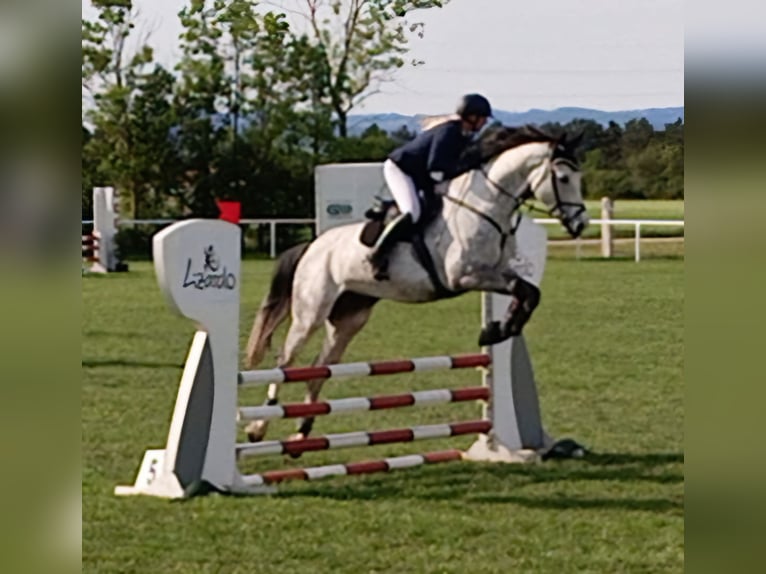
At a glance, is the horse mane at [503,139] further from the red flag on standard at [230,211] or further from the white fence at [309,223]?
the white fence at [309,223]

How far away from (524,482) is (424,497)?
0.36m

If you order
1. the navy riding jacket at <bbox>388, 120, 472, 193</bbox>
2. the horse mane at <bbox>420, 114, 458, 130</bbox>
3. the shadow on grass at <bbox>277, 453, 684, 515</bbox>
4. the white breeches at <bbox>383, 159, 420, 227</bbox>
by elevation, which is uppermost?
the horse mane at <bbox>420, 114, 458, 130</bbox>

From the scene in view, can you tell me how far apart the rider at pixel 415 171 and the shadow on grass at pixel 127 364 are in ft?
8.54

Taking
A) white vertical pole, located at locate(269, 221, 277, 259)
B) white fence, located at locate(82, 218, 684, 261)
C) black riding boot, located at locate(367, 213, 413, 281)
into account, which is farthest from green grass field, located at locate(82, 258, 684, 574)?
white fence, located at locate(82, 218, 684, 261)

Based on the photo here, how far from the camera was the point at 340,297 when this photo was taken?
383 cm

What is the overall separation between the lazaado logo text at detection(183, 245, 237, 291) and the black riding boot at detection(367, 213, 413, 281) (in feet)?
2.13

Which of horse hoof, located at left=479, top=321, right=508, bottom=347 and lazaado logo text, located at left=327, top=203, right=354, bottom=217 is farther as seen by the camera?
lazaado logo text, located at left=327, top=203, right=354, bottom=217

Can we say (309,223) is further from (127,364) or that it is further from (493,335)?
(493,335)

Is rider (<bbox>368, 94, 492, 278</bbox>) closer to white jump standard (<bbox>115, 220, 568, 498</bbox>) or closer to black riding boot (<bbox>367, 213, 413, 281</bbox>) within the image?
black riding boot (<bbox>367, 213, 413, 281</bbox>)

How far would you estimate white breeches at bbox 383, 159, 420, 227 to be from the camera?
3660 mm
